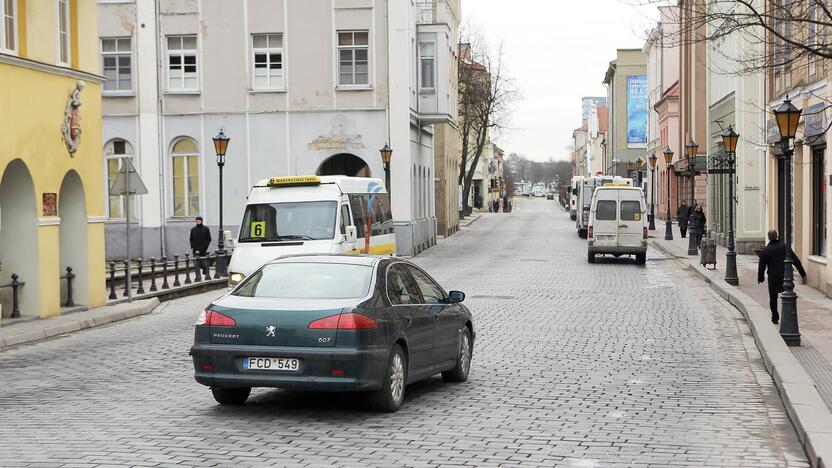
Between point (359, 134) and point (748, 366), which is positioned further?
point (359, 134)

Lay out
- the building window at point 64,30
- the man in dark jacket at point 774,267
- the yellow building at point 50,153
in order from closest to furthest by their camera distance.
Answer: the man in dark jacket at point 774,267, the yellow building at point 50,153, the building window at point 64,30

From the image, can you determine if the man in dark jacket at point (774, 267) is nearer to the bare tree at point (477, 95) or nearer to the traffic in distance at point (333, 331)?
the traffic in distance at point (333, 331)

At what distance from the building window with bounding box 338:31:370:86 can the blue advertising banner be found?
5881 cm

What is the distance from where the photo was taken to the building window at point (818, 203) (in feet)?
78.4

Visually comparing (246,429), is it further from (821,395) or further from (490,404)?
(821,395)

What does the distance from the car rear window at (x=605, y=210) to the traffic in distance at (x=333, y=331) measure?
75.4ft

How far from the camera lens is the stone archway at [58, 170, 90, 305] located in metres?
20.5

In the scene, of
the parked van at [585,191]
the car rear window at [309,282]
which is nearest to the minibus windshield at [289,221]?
the car rear window at [309,282]

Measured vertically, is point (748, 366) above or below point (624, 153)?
below

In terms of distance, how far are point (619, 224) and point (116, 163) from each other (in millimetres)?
18691

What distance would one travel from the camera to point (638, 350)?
47.8 ft

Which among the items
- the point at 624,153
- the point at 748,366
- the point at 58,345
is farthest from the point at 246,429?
the point at 624,153

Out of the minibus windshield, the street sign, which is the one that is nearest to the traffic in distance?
the minibus windshield

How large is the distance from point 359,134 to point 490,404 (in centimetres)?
2922
